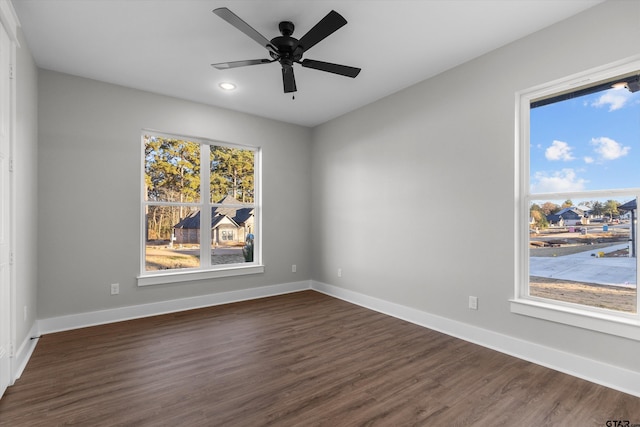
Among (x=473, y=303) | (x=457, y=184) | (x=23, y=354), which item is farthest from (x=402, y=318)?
(x=23, y=354)

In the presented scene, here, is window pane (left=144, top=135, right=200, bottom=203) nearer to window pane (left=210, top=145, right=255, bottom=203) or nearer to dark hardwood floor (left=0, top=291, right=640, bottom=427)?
window pane (left=210, top=145, right=255, bottom=203)

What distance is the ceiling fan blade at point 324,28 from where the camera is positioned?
203 centimetres

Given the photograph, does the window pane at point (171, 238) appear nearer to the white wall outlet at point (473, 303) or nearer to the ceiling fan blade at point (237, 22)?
the ceiling fan blade at point (237, 22)

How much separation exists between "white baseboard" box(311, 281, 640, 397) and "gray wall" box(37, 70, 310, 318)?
247 centimetres

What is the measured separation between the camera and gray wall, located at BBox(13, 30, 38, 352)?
2457mm

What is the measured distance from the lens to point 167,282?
12.9 ft

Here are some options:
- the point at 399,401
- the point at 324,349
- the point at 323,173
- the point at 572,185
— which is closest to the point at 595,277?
the point at 572,185

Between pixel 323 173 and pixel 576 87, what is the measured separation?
3.28 metres

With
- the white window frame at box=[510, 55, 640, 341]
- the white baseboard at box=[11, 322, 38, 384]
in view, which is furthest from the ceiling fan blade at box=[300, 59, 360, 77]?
the white baseboard at box=[11, 322, 38, 384]

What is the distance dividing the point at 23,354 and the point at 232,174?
116 inches

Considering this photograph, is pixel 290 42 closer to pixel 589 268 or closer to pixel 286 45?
pixel 286 45

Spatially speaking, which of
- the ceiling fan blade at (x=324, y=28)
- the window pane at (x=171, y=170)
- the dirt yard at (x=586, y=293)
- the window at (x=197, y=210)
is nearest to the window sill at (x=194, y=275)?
the window at (x=197, y=210)

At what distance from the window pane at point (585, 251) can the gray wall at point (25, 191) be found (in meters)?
4.23

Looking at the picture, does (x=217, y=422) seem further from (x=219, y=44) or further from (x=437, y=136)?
(x=437, y=136)
